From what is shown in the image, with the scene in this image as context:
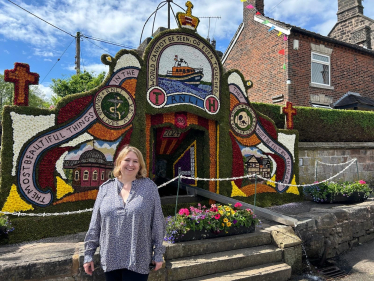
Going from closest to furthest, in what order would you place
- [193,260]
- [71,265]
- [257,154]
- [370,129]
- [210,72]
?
[71,265] → [193,260] → [210,72] → [257,154] → [370,129]

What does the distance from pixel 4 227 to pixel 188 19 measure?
5.96 metres

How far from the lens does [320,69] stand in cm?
1355

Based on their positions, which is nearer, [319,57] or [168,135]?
[168,135]

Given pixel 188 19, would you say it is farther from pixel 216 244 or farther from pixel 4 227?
pixel 4 227

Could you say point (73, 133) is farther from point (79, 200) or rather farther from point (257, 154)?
point (257, 154)

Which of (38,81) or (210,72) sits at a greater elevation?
(210,72)

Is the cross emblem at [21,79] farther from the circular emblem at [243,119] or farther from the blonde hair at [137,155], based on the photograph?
the circular emblem at [243,119]

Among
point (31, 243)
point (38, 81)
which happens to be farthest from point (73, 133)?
point (31, 243)

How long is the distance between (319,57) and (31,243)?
1383 cm

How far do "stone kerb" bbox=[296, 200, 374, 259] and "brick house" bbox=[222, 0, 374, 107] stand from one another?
21.6 ft

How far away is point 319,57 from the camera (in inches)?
529

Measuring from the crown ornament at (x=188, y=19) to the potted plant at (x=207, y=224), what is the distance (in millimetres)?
4486

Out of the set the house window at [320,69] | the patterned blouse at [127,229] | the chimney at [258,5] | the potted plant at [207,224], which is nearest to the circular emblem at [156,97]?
the potted plant at [207,224]

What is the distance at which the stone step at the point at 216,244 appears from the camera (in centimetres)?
456
